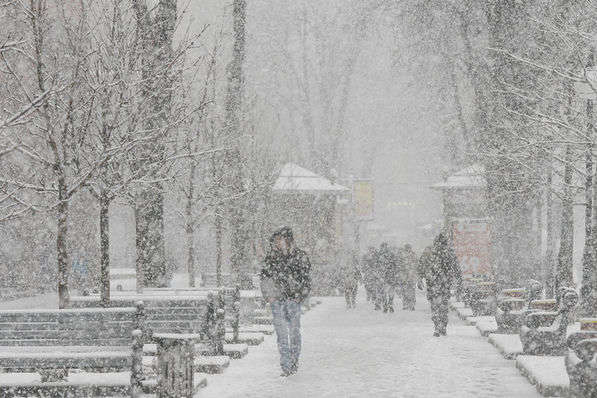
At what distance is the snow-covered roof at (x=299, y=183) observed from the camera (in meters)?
39.2

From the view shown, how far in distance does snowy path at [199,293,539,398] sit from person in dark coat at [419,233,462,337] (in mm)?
341

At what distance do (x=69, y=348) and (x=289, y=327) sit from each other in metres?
3.37

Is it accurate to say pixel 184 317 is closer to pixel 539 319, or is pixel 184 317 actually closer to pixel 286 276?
pixel 286 276

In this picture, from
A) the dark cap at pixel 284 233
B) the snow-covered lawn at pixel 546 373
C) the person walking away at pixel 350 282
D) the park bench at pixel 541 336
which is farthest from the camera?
the person walking away at pixel 350 282

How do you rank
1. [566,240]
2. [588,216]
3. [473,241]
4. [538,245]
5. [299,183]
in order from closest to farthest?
[588,216]
[566,240]
[473,241]
[538,245]
[299,183]

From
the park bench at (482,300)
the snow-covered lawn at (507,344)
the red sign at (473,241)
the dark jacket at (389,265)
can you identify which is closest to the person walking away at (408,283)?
the dark jacket at (389,265)

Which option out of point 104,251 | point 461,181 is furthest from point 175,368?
point 461,181

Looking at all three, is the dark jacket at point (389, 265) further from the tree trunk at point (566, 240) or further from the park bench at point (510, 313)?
the park bench at point (510, 313)

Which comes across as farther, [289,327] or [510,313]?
[510,313]

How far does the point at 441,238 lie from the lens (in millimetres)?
20359

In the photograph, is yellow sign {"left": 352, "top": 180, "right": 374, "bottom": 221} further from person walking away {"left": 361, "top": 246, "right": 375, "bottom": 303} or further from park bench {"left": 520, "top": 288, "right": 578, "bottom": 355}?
park bench {"left": 520, "top": 288, "right": 578, "bottom": 355}

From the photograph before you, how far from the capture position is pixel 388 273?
2830 centimetres

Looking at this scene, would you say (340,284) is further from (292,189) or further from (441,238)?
(441,238)

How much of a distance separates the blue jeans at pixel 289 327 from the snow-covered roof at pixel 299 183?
2447cm
